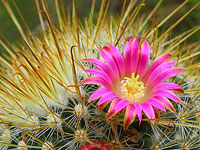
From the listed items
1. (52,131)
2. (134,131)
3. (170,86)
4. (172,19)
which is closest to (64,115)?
(52,131)

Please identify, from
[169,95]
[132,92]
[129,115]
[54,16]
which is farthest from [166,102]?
[54,16]

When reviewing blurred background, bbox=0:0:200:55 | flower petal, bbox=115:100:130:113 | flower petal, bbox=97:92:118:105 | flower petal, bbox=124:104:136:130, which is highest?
blurred background, bbox=0:0:200:55

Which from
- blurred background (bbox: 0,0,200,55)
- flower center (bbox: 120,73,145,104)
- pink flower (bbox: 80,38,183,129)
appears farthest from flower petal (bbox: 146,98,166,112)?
blurred background (bbox: 0,0,200,55)

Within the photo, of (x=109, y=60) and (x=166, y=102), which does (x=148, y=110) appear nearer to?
(x=166, y=102)

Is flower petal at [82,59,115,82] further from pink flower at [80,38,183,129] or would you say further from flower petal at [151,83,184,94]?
flower petal at [151,83,184,94]

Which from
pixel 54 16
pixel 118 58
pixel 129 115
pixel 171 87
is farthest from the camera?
pixel 54 16

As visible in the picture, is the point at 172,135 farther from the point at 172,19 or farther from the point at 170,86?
the point at 172,19

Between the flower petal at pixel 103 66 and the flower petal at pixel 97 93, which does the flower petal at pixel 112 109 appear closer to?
the flower petal at pixel 97 93

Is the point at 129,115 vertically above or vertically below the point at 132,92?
below
